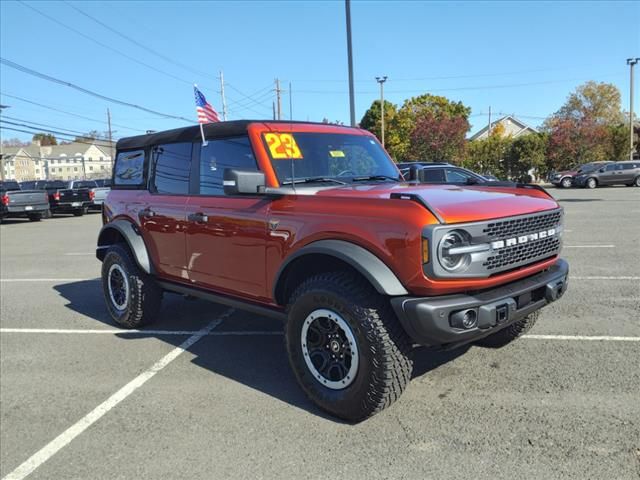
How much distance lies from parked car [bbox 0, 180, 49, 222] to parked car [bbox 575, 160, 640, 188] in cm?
2876

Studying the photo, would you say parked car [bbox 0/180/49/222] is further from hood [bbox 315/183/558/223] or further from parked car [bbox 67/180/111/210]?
hood [bbox 315/183/558/223]

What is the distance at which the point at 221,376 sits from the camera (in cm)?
415

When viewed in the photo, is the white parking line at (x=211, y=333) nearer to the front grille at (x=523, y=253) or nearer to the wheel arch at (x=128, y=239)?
the wheel arch at (x=128, y=239)

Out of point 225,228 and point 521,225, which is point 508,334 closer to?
point 521,225

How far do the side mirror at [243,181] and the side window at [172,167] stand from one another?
4.17ft

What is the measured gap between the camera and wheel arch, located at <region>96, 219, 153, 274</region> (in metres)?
5.06

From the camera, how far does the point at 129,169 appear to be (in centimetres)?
558

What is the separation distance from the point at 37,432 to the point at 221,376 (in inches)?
52.2

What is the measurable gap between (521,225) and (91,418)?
10.5 feet

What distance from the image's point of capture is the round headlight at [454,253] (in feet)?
9.47

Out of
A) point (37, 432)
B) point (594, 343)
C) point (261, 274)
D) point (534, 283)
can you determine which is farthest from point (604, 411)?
point (37, 432)

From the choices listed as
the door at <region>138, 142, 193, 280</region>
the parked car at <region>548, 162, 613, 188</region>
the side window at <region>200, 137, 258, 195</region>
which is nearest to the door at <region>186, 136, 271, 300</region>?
the side window at <region>200, 137, 258, 195</region>

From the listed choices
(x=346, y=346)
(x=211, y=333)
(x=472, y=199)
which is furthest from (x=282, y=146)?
(x=211, y=333)

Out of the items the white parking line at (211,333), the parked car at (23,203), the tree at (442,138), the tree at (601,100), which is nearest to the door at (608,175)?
the tree at (442,138)
